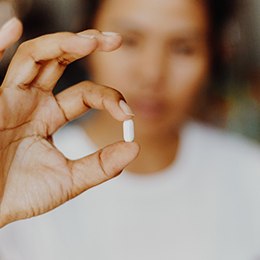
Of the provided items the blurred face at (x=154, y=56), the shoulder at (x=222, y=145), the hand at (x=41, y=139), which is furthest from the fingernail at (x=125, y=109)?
the shoulder at (x=222, y=145)

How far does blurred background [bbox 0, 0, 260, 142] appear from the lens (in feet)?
3.79

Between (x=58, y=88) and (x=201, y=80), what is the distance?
338 millimetres

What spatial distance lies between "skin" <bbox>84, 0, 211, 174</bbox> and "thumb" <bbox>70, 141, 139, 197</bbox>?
20.1 inches

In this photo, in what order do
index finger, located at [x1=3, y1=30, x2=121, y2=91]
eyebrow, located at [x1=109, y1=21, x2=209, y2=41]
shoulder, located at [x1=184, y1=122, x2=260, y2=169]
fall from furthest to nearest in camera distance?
shoulder, located at [x1=184, y1=122, x2=260, y2=169]
eyebrow, located at [x1=109, y1=21, x2=209, y2=41]
index finger, located at [x1=3, y1=30, x2=121, y2=91]

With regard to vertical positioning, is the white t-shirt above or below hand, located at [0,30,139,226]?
below

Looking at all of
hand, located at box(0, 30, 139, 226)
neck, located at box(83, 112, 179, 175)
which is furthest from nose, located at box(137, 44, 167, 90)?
hand, located at box(0, 30, 139, 226)

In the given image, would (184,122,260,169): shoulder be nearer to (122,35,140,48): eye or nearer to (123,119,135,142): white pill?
(122,35,140,48): eye

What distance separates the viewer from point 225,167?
1215mm

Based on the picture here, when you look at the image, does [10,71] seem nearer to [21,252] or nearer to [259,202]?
[21,252]

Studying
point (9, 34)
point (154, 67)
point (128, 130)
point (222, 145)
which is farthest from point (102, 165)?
point (222, 145)

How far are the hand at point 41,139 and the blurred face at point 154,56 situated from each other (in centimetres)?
47

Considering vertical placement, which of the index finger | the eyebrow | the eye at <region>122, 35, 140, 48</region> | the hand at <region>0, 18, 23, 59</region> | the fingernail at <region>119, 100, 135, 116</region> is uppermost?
the hand at <region>0, 18, 23, 59</region>

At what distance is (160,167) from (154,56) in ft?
0.87

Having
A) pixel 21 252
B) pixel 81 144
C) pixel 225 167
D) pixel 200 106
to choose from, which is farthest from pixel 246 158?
pixel 21 252
